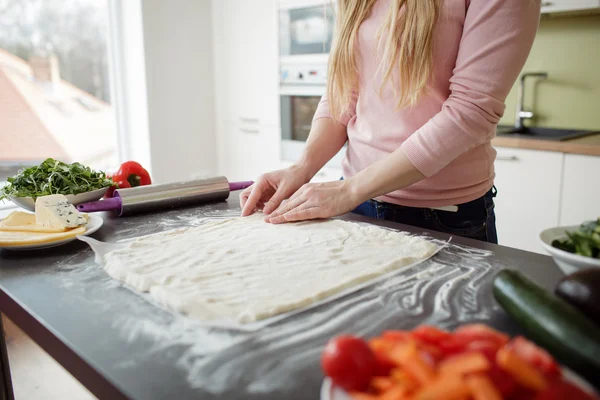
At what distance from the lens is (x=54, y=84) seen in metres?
2.78

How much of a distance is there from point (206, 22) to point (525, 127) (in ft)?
6.54

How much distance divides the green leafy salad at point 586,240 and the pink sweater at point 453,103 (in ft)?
1.21

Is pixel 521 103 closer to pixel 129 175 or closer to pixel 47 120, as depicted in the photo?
pixel 129 175

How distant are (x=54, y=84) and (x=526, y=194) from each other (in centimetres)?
243

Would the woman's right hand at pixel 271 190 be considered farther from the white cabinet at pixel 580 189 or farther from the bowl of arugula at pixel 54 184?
the white cabinet at pixel 580 189

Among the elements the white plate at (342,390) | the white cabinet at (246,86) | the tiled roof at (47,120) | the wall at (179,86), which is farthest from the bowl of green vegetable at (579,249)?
the tiled roof at (47,120)

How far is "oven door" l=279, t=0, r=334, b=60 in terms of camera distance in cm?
272

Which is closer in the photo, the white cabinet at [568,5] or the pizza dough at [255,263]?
the pizza dough at [255,263]

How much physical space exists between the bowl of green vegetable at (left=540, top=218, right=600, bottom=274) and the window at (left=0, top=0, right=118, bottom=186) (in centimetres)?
260

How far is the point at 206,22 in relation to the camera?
127 inches

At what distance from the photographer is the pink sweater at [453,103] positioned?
3.05ft

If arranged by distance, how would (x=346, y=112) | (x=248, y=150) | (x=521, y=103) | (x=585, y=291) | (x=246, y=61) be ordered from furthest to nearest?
1. (x=248, y=150)
2. (x=246, y=61)
3. (x=521, y=103)
4. (x=346, y=112)
5. (x=585, y=291)

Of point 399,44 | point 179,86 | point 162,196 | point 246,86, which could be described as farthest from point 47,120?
point 399,44

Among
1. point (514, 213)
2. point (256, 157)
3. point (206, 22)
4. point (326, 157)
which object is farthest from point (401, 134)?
point (206, 22)
